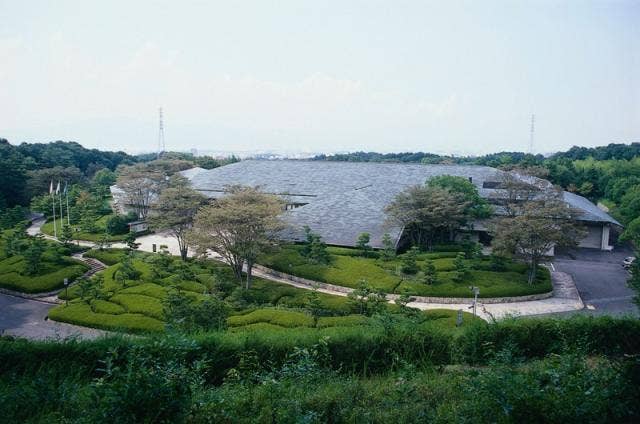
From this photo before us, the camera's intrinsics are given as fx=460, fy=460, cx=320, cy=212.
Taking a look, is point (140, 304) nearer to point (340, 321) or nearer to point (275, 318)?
point (275, 318)

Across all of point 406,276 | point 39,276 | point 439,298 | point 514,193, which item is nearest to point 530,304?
point 439,298

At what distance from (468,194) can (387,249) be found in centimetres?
765

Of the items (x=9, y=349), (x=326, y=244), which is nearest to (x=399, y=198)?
(x=326, y=244)

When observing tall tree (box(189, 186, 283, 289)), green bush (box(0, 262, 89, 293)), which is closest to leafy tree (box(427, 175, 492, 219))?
tall tree (box(189, 186, 283, 289))

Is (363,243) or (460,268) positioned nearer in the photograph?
(460,268)

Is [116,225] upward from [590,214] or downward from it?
downward

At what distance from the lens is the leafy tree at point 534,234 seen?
1956cm

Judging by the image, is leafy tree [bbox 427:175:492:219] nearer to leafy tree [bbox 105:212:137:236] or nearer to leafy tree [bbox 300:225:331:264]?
leafy tree [bbox 300:225:331:264]

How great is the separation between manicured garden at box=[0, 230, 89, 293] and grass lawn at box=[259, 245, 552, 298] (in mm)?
9390

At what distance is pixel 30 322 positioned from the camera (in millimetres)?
17688

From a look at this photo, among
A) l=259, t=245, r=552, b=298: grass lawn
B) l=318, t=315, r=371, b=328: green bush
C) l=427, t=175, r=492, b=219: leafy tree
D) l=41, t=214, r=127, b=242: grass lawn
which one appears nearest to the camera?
l=318, t=315, r=371, b=328: green bush

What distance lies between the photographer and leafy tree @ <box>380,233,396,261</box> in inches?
885

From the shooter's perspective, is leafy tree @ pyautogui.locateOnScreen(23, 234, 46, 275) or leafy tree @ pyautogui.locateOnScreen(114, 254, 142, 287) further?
leafy tree @ pyautogui.locateOnScreen(23, 234, 46, 275)

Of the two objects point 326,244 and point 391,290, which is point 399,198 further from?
point 391,290
